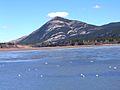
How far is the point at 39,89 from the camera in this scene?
3497 cm

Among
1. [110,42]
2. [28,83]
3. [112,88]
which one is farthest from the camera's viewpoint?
[110,42]

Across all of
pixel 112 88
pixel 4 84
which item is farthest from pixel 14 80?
pixel 112 88

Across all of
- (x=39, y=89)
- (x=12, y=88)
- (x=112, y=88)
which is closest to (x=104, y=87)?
(x=112, y=88)

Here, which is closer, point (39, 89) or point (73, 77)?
point (39, 89)

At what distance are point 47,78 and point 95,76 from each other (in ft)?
15.9

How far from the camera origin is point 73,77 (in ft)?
140

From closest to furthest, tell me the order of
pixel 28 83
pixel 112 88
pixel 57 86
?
1. pixel 112 88
2. pixel 57 86
3. pixel 28 83

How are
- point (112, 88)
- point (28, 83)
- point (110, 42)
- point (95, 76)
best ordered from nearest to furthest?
point (112, 88) → point (28, 83) → point (95, 76) → point (110, 42)

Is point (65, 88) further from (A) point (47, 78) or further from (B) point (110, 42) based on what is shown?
(B) point (110, 42)

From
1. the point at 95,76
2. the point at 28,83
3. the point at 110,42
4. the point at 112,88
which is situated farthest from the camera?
the point at 110,42

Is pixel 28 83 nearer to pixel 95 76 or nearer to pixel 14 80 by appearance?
pixel 14 80

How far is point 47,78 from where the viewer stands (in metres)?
42.8

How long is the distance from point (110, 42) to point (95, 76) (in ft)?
501

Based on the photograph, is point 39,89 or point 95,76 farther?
point 95,76
